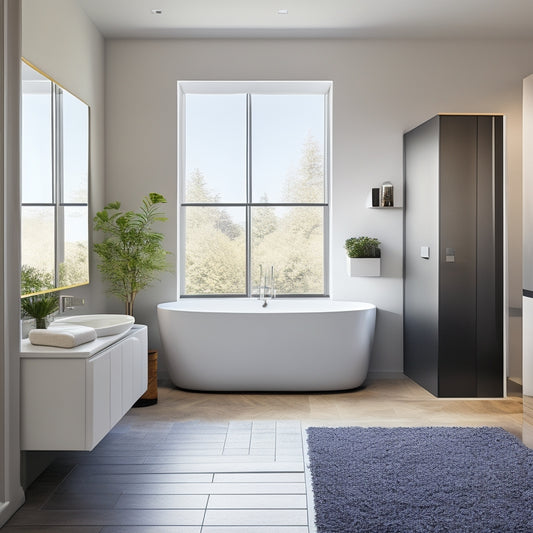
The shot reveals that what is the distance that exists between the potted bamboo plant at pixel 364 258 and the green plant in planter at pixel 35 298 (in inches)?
104

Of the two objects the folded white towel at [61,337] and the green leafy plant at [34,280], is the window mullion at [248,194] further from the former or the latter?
the folded white towel at [61,337]

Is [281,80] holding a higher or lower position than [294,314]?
higher

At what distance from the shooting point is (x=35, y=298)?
3482 mm

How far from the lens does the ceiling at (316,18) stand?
4512mm

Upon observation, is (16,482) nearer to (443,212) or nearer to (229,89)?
(443,212)

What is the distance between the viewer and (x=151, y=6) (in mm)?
4570

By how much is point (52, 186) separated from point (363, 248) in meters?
2.68

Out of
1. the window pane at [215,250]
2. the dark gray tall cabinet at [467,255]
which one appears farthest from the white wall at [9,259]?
the dark gray tall cabinet at [467,255]

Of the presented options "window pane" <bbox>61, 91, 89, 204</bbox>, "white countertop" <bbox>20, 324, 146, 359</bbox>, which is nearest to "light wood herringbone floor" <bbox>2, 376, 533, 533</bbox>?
"white countertop" <bbox>20, 324, 146, 359</bbox>

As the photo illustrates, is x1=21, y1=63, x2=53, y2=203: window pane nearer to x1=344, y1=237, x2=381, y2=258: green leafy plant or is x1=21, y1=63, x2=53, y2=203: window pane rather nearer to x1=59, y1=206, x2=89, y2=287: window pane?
x1=59, y1=206, x2=89, y2=287: window pane

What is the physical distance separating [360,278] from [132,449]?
2670 mm

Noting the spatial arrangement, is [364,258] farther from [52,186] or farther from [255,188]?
[52,186]

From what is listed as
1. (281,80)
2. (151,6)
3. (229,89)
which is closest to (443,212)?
(281,80)

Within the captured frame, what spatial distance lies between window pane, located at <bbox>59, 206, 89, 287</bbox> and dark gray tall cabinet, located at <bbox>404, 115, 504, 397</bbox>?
107 inches
